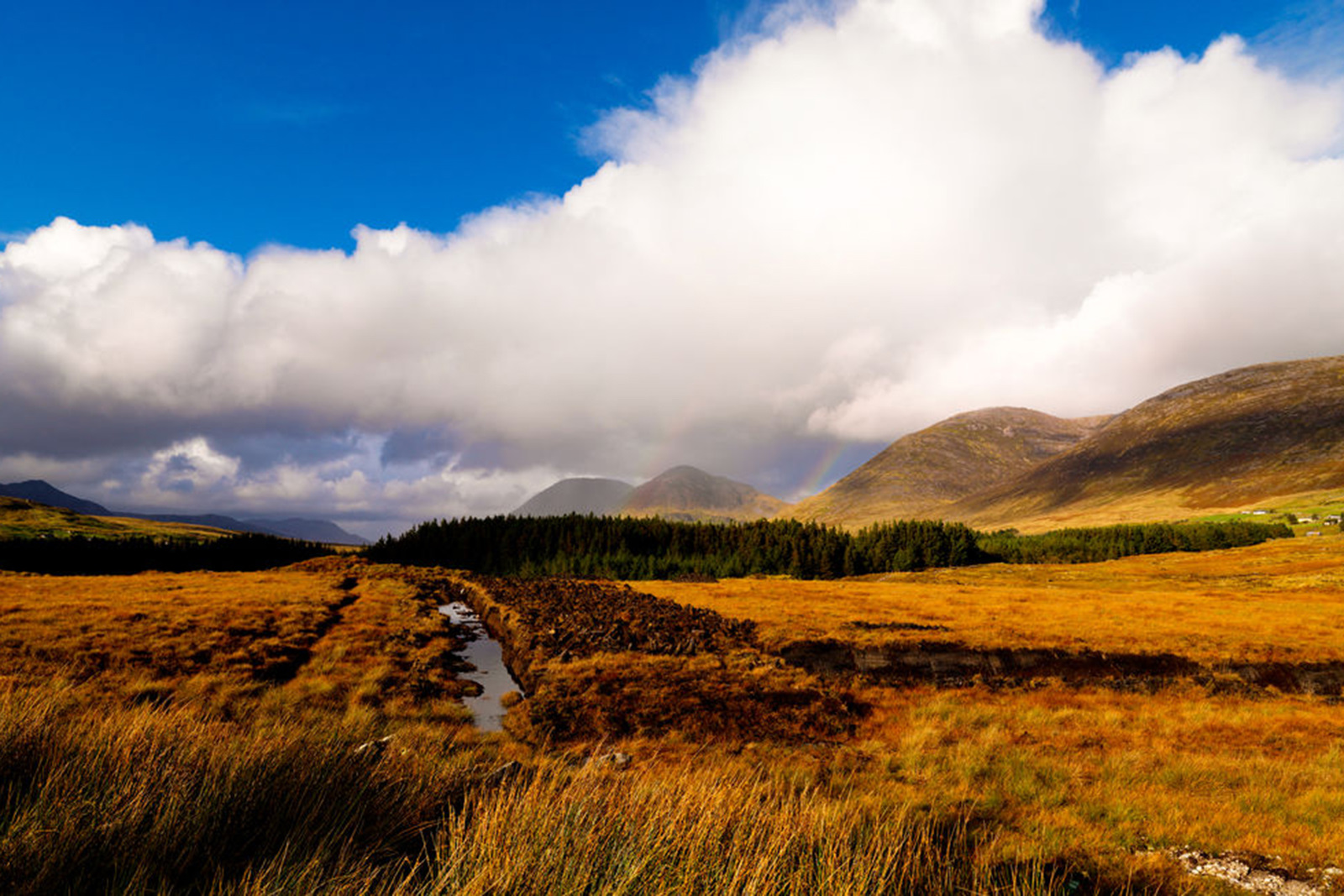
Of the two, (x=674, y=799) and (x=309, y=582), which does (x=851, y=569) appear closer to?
(x=309, y=582)

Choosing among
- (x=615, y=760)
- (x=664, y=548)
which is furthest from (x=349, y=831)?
(x=664, y=548)

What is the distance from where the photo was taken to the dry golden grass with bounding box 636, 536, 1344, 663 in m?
27.8

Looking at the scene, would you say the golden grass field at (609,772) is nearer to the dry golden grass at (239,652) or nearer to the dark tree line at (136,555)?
the dry golden grass at (239,652)

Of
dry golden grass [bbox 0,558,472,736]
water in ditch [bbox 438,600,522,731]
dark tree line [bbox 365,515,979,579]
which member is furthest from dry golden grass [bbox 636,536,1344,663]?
dark tree line [bbox 365,515,979,579]

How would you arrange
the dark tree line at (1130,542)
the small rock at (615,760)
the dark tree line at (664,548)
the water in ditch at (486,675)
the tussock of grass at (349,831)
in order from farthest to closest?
the dark tree line at (1130,542), the dark tree line at (664,548), the water in ditch at (486,675), the small rock at (615,760), the tussock of grass at (349,831)

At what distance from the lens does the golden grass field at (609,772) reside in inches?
155

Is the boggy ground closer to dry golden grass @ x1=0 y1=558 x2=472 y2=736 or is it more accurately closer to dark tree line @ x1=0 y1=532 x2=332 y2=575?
dry golden grass @ x1=0 y1=558 x2=472 y2=736

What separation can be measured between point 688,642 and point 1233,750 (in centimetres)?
1806

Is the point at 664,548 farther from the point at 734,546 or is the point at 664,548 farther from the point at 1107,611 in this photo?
the point at 1107,611

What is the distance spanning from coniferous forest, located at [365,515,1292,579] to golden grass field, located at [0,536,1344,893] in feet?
213

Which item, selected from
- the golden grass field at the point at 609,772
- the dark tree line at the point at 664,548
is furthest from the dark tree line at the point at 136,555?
the golden grass field at the point at 609,772

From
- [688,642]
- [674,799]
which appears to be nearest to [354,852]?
[674,799]

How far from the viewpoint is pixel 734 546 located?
114875 mm

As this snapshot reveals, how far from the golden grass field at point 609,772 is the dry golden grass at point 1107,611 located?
1.55 ft
